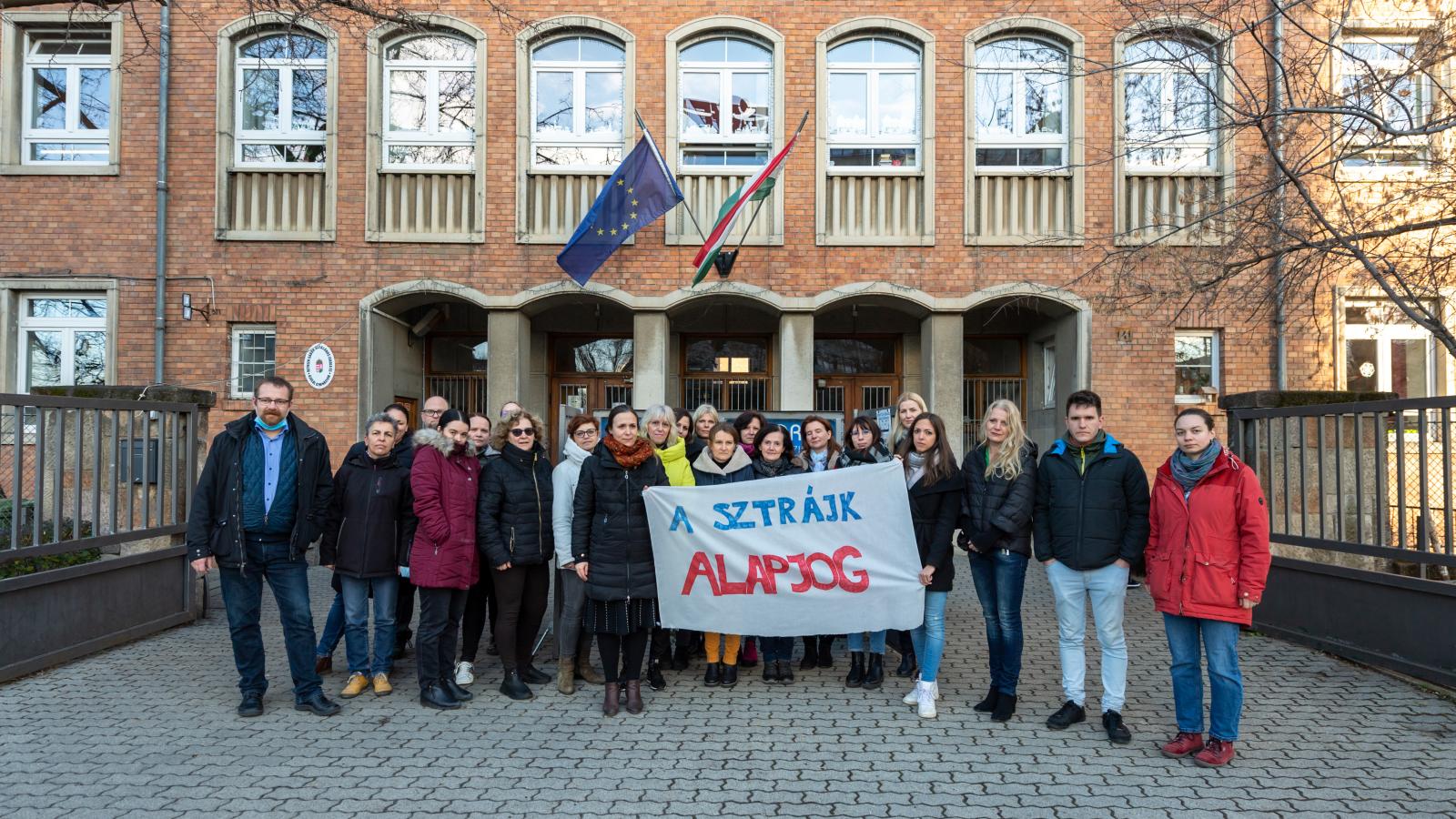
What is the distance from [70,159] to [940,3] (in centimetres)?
1267

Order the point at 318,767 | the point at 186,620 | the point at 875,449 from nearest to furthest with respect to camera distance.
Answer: the point at 318,767 < the point at 875,449 < the point at 186,620

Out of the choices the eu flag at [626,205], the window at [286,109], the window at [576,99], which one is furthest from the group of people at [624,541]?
the window at [286,109]

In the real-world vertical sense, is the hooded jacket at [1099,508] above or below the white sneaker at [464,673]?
above

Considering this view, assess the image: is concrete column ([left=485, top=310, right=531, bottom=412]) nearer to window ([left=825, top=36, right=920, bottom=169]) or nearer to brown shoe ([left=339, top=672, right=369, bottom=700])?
window ([left=825, top=36, right=920, bottom=169])

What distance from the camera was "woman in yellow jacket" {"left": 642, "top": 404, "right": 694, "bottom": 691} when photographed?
253 inches

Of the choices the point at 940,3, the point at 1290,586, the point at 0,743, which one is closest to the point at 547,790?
the point at 0,743

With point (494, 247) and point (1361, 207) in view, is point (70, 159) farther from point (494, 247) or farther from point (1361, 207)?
point (1361, 207)

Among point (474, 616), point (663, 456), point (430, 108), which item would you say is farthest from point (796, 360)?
point (474, 616)

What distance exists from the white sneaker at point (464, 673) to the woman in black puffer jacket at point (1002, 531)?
3.40 m

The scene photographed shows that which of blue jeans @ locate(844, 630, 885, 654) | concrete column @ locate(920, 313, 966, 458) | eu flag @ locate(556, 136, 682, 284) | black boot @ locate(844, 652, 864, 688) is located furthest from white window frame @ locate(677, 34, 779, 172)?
black boot @ locate(844, 652, 864, 688)

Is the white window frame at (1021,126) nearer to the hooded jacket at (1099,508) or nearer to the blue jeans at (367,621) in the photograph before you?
the hooded jacket at (1099,508)

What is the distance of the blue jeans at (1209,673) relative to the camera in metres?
4.91

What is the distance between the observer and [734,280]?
13070 mm

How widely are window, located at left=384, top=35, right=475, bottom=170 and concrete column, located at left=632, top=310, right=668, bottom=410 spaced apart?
11.5 ft
